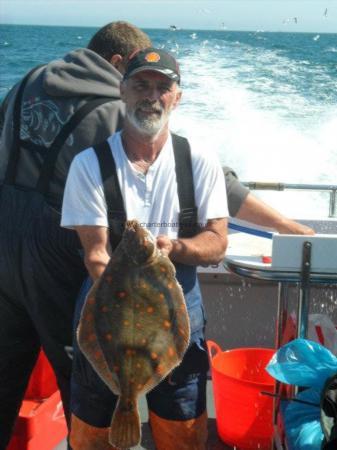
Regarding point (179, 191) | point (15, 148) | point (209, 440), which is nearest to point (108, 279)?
point (179, 191)

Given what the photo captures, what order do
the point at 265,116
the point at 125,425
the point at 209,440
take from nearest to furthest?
the point at 125,425, the point at 209,440, the point at 265,116

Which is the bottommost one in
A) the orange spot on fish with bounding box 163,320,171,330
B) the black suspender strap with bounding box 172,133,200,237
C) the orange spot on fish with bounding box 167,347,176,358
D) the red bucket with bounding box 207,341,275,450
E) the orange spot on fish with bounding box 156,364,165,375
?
the red bucket with bounding box 207,341,275,450

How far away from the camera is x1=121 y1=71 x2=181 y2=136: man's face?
2316mm

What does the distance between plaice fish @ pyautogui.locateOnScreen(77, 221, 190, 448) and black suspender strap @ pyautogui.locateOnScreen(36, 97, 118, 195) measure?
0.69 metres

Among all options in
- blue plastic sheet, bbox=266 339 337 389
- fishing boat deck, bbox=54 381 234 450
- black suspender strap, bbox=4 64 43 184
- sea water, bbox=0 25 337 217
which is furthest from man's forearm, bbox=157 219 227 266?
sea water, bbox=0 25 337 217

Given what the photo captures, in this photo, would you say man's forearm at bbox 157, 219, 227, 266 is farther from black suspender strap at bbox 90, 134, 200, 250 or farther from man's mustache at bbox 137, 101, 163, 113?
man's mustache at bbox 137, 101, 163, 113

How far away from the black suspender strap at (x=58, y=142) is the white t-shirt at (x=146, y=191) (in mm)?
242

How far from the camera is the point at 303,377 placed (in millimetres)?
2447

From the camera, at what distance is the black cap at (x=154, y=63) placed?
2.34 metres

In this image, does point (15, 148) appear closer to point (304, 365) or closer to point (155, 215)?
point (155, 215)

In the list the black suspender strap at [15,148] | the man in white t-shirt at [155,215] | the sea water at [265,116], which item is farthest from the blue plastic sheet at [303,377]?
the sea water at [265,116]

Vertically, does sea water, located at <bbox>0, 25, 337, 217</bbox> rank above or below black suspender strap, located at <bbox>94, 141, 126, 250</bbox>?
below

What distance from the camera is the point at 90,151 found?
2.37m

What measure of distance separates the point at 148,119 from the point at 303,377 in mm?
994
